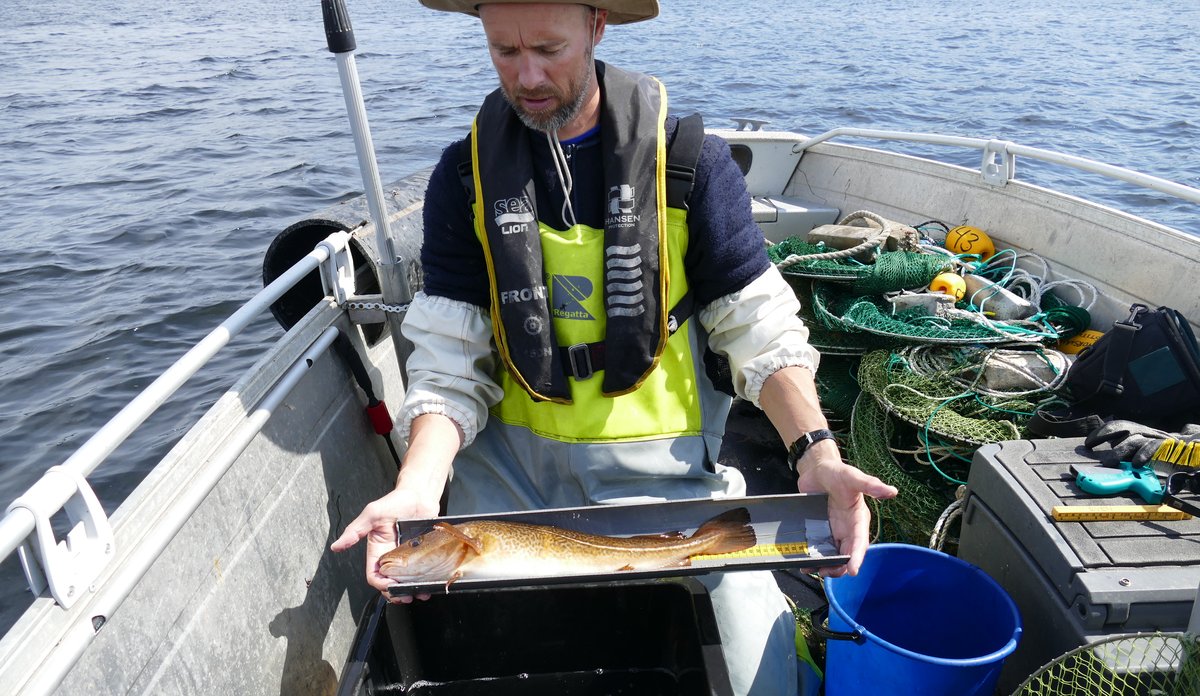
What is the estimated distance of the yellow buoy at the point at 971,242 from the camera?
17.3 ft

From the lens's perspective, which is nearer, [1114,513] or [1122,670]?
[1122,670]

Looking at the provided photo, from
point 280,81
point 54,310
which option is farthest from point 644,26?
point 54,310

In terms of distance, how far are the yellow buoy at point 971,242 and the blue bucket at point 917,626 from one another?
3081mm

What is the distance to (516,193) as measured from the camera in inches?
104

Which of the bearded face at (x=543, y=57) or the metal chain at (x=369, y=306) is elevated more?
the bearded face at (x=543, y=57)

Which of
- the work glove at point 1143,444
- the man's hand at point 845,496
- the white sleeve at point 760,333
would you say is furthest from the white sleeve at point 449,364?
the work glove at point 1143,444

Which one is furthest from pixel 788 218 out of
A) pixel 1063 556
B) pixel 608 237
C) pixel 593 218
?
pixel 1063 556

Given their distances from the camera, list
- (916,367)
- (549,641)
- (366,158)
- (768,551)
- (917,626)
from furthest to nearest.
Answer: (916,367)
(366,158)
(917,626)
(549,641)
(768,551)

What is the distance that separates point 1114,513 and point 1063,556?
0.87ft

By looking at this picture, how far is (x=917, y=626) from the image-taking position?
287 cm

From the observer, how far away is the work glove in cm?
255

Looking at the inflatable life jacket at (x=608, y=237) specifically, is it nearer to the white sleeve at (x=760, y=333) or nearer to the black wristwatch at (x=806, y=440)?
the white sleeve at (x=760, y=333)

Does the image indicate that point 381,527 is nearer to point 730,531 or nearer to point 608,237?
point 730,531

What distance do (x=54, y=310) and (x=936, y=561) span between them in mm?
8649
